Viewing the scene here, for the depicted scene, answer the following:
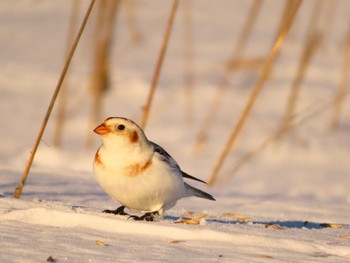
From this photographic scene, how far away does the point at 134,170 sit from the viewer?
110 inches

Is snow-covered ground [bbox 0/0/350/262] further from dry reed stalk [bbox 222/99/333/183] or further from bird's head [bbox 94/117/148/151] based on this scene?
bird's head [bbox 94/117/148/151]

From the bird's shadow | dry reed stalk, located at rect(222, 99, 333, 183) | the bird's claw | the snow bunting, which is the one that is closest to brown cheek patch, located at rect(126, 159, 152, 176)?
the snow bunting

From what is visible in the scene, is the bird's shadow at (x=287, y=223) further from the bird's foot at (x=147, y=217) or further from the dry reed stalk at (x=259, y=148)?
the dry reed stalk at (x=259, y=148)

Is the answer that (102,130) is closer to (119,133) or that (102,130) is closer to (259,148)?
(119,133)

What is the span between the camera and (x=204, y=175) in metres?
5.61

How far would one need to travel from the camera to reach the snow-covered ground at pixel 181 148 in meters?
2.47

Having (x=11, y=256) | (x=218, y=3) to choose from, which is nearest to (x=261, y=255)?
(x=11, y=256)

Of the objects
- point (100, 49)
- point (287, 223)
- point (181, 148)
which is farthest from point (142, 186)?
point (181, 148)

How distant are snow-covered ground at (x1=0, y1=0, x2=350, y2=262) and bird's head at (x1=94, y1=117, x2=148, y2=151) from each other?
0.85 feet

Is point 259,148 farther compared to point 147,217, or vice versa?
point 259,148

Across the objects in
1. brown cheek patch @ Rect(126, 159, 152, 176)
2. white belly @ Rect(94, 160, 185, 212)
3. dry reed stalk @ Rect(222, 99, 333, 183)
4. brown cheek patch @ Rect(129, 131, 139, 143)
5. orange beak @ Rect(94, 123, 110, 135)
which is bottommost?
white belly @ Rect(94, 160, 185, 212)

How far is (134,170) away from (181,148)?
3.49 meters

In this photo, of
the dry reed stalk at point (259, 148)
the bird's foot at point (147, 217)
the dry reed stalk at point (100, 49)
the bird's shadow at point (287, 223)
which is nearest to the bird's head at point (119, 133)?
the bird's foot at point (147, 217)

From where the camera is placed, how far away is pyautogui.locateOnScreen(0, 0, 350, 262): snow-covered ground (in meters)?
2.47
